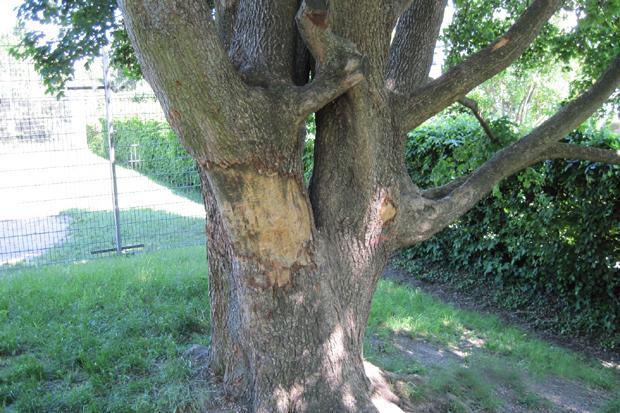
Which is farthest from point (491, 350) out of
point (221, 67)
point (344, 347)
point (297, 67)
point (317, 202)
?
point (221, 67)

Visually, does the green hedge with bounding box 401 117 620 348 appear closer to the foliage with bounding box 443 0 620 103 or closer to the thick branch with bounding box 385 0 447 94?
the foliage with bounding box 443 0 620 103

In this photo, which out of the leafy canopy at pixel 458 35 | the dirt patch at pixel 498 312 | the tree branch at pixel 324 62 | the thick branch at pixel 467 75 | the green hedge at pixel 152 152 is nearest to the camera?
the tree branch at pixel 324 62

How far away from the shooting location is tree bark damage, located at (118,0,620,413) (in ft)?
9.49

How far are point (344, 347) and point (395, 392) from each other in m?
0.89

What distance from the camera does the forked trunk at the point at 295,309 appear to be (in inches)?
127

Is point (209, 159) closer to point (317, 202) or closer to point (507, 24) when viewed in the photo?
point (317, 202)

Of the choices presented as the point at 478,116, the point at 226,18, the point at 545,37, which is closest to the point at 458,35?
the point at 545,37

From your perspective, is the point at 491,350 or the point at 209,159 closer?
the point at 209,159

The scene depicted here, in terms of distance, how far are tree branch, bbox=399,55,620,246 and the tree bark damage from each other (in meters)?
0.01

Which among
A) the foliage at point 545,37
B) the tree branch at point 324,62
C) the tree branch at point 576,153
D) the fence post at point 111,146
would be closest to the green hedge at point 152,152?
A: the fence post at point 111,146

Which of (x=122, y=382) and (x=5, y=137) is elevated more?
(x=5, y=137)

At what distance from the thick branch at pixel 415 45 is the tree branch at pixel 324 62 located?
0.75 metres

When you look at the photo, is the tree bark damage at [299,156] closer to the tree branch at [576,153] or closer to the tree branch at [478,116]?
the tree branch at [576,153]

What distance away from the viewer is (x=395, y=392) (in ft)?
13.8
